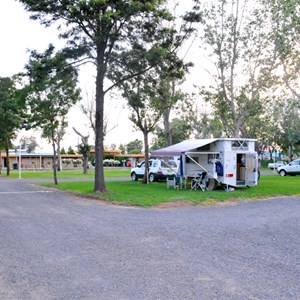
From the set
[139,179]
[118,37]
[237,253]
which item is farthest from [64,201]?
[139,179]

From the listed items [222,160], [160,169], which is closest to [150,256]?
[222,160]

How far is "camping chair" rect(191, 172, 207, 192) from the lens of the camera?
63.6ft

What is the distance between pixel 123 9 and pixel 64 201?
328 inches

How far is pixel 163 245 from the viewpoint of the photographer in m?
7.32

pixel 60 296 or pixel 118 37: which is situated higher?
pixel 118 37

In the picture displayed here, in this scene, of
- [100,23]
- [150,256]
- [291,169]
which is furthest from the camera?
[291,169]

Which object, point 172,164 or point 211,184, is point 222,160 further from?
point 172,164

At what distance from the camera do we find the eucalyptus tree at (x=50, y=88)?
17.3 m

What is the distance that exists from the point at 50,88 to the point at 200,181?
9.42 meters

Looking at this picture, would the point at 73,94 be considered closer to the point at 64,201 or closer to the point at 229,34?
the point at 64,201

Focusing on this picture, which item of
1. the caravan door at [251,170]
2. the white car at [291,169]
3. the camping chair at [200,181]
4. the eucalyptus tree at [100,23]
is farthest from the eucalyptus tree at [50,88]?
the white car at [291,169]

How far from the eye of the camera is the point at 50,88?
20922 mm

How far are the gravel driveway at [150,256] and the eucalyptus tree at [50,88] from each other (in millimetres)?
7906

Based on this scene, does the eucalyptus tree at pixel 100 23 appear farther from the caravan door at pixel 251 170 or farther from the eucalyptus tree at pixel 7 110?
the eucalyptus tree at pixel 7 110
